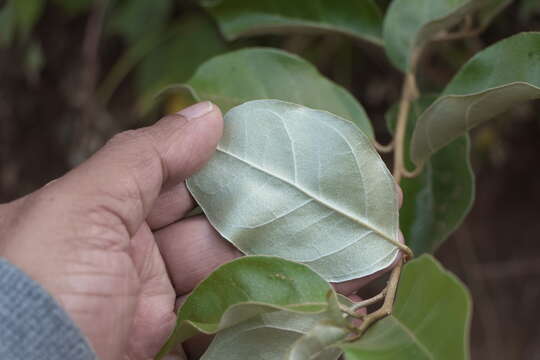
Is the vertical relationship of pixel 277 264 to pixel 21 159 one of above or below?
above

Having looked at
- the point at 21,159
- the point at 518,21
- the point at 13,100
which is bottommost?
the point at 21,159

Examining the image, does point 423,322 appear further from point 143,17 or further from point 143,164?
point 143,17

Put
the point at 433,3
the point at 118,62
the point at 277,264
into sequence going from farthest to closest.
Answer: the point at 118,62, the point at 433,3, the point at 277,264

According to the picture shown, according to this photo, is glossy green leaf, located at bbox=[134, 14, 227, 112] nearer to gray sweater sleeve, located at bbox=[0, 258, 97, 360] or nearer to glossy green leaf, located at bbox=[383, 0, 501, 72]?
glossy green leaf, located at bbox=[383, 0, 501, 72]

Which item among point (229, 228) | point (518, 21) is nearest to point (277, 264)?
point (229, 228)

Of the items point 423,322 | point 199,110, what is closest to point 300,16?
point 199,110

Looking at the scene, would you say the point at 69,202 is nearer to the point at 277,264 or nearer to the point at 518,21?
the point at 277,264

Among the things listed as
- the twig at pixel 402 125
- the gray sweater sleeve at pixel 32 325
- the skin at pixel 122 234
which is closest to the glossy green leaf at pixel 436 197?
the twig at pixel 402 125
